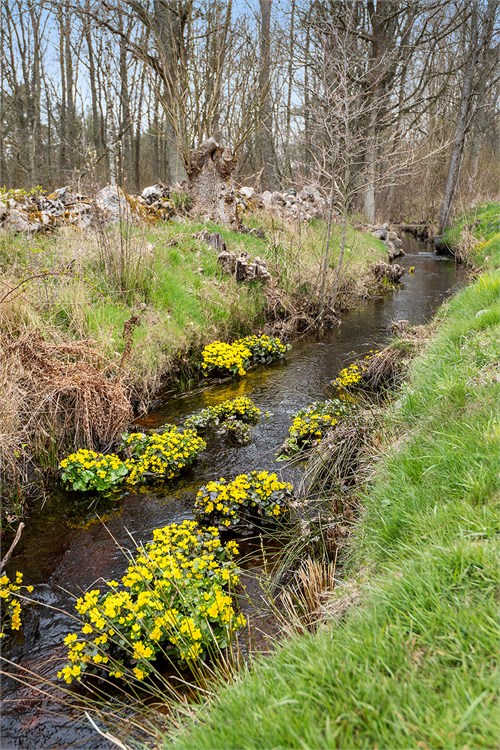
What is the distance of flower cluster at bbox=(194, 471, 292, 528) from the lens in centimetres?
357

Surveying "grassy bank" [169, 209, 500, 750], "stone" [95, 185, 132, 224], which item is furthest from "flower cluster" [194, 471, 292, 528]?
"stone" [95, 185, 132, 224]

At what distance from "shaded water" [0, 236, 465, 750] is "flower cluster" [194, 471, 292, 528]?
40 centimetres

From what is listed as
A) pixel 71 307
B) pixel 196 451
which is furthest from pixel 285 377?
pixel 71 307

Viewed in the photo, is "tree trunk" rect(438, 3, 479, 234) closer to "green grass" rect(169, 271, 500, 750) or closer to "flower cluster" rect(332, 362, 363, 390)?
"flower cluster" rect(332, 362, 363, 390)

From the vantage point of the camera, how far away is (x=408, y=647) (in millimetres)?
1375

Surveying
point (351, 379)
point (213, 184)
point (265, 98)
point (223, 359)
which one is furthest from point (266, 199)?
point (351, 379)

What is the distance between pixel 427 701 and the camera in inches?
46.8

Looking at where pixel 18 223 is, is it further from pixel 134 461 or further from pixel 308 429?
pixel 308 429

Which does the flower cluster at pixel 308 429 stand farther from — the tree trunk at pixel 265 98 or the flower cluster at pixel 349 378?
the tree trunk at pixel 265 98

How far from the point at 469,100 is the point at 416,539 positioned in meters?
19.9

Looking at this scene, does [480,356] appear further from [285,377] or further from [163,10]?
[163,10]

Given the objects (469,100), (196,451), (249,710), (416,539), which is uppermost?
(469,100)

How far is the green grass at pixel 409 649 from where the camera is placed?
1.16m

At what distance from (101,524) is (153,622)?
5.06 ft
